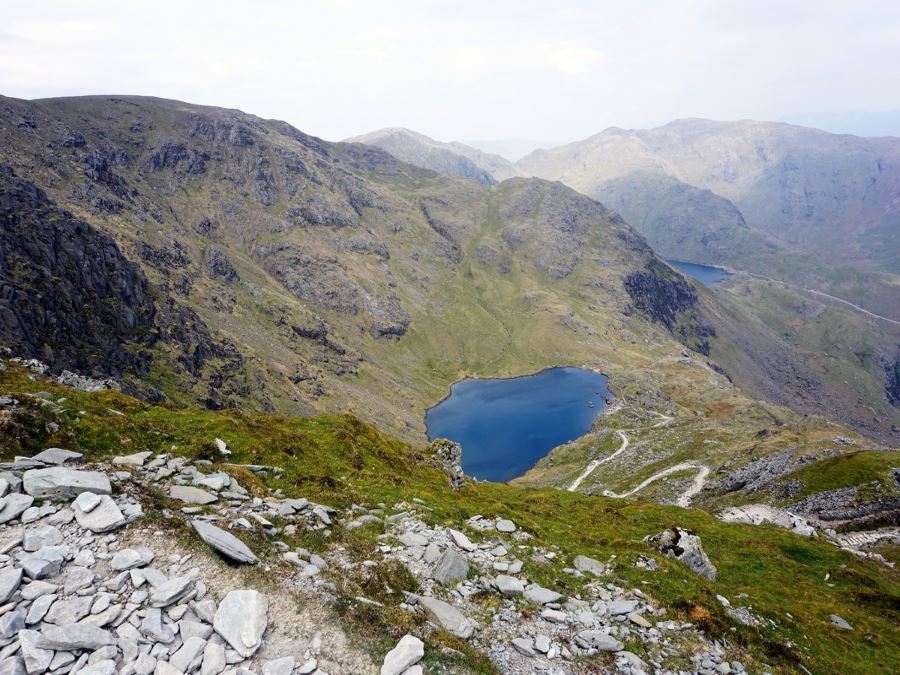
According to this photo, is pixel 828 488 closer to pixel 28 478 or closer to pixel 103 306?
pixel 28 478

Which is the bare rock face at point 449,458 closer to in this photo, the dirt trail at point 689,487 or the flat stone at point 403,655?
the flat stone at point 403,655

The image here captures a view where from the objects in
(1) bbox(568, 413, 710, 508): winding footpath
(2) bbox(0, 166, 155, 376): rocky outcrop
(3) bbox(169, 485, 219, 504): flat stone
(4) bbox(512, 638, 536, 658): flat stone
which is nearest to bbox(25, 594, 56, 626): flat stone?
(3) bbox(169, 485, 219, 504): flat stone

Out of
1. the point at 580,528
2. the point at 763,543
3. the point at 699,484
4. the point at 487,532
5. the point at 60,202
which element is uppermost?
the point at 60,202

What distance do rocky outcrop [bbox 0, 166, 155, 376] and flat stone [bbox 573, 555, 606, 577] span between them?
11793 cm

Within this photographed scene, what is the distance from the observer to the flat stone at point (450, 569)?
747 inches

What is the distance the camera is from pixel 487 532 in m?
24.9

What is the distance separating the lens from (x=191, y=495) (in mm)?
19297

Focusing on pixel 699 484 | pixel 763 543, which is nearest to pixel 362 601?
pixel 763 543

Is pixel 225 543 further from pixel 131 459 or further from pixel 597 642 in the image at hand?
pixel 597 642

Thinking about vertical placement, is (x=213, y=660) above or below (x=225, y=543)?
below

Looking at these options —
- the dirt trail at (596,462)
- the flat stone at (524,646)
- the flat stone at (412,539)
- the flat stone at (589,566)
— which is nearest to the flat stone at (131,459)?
the flat stone at (412,539)

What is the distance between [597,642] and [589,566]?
7376mm

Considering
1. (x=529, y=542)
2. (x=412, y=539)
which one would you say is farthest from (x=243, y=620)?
(x=529, y=542)

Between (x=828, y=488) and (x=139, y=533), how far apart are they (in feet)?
292
